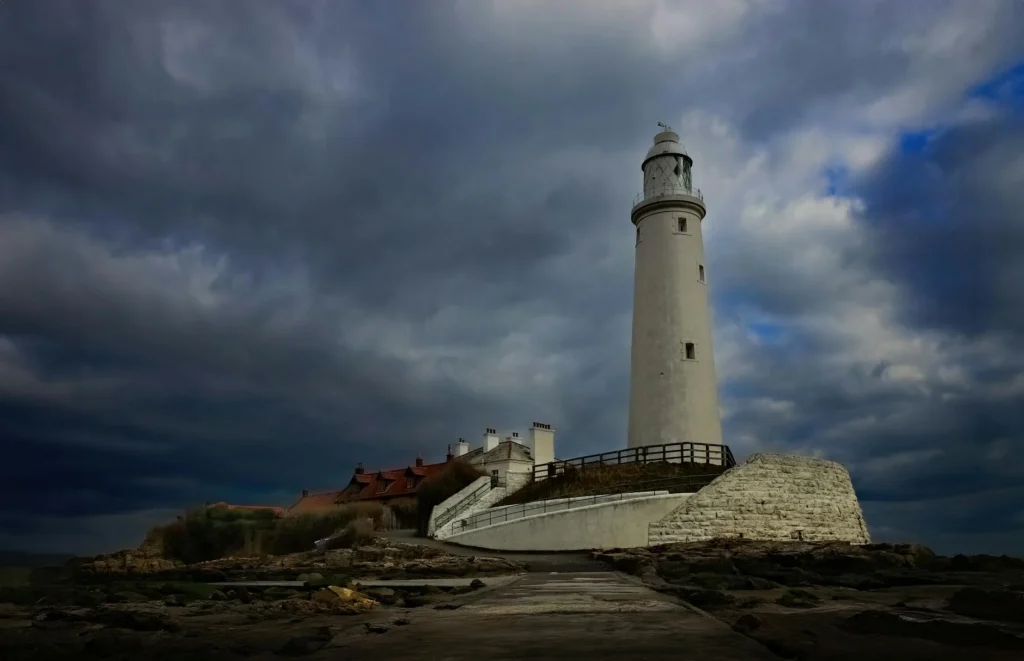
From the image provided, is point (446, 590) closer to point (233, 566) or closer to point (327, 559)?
point (327, 559)

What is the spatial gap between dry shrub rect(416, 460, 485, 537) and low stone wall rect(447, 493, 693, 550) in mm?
8530

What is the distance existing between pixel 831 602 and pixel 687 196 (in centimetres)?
2735

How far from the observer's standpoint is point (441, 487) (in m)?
32.2

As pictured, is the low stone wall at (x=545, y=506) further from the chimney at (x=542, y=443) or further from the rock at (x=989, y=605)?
the rock at (x=989, y=605)

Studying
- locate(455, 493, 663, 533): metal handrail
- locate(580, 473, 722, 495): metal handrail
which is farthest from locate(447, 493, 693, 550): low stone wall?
locate(580, 473, 722, 495): metal handrail

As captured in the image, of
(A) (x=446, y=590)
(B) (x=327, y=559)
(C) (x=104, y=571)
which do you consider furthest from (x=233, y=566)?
(A) (x=446, y=590)

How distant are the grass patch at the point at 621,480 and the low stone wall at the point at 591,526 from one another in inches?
86.1

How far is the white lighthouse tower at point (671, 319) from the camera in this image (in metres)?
31.8

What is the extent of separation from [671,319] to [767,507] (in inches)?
422

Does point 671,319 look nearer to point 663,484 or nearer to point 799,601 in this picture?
point 663,484

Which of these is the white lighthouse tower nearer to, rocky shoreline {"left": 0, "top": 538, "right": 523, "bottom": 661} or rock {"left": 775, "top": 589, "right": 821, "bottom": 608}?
rocky shoreline {"left": 0, "top": 538, "right": 523, "bottom": 661}

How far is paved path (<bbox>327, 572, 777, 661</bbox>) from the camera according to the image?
4.79m

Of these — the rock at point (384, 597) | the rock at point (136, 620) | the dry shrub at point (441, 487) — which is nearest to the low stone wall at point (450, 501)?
the dry shrub at point (441, 487)

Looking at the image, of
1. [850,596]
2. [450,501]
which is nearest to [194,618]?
[850,596]
